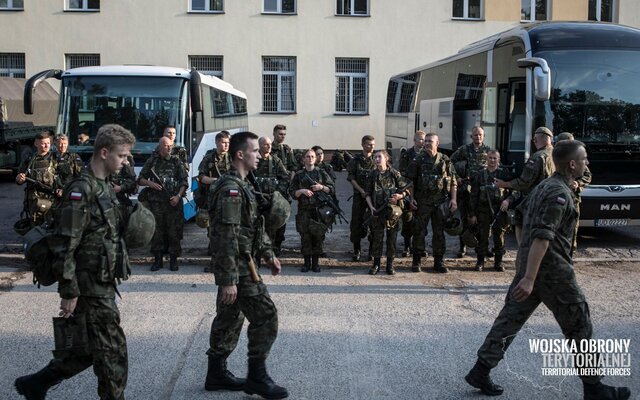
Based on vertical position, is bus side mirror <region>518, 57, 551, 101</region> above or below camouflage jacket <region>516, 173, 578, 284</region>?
above

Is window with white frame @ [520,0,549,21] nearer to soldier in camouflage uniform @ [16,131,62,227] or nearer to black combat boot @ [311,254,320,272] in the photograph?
black combat boot @ [311,254,320,272]

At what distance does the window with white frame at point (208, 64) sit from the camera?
24656 mm

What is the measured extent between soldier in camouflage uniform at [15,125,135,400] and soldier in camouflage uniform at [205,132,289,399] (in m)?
0.69

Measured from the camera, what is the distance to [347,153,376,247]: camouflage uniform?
9867mm

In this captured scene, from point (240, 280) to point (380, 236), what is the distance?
15.4 ft

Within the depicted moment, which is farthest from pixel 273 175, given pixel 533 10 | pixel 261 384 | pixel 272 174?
pixel 533 10

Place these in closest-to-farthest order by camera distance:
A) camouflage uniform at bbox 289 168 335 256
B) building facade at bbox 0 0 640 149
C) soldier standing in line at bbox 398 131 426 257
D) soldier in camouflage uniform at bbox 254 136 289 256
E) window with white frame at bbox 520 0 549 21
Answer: camouflage uniform at bbox 289 168 335 256
soldier in camouflage uniform at bbox 254 136 289 256
soldier standing in line at bbox 398 131 426 257
building facade at bbox 0 0 640 149
window with white frame at bbox 520 0 549 21

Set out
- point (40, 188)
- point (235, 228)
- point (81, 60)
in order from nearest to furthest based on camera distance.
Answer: point (235, 228)
point (40, 188)
point (81, 60)

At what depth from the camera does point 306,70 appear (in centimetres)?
2456

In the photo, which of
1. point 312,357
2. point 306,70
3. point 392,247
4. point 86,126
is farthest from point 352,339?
point 306,70

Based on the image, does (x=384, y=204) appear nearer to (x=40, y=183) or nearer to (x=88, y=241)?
(x=40, y=183)

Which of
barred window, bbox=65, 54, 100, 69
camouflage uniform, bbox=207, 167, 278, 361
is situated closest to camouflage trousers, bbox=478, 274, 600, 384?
camouflage uniform, bbox=207, 167, 278, 361

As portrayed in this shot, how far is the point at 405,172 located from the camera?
387 inches

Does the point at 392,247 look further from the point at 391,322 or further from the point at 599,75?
the point at 599,75
